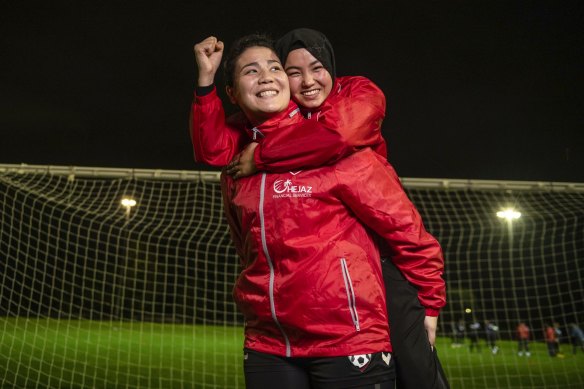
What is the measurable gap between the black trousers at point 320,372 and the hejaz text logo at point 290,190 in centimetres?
44

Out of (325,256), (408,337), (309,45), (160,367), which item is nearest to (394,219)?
(325,256)

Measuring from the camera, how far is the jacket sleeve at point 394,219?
1.54m

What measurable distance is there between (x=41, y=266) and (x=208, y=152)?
41.6 ft

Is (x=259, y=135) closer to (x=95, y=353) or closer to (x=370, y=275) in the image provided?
(x=370, y=275)

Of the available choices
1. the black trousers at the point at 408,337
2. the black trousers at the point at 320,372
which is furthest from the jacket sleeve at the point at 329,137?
the black trousers at the point at 320,372

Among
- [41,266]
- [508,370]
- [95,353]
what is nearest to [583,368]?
[508,370]

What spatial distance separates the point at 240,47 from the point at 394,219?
0.77 meters

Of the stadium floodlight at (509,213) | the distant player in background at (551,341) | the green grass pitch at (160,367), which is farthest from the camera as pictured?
the distant player in background at (551,341)

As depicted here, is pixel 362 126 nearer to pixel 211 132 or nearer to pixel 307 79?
pixel 307 79

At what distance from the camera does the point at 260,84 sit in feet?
5.63

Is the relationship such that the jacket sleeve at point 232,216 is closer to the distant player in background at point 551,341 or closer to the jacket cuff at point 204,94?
the jacket cuff at point 204,94

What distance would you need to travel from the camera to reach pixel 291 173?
157 centimetres

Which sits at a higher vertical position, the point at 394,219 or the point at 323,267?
the point at 394,219

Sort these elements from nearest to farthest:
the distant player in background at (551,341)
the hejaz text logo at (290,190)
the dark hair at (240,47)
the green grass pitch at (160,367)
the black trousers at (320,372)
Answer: the black trousers at (320,372), the hejaz text logo at (290,190), the dark hair at (240,47), the green grass pitch at (160,367), the distant player in background at (551,341)
